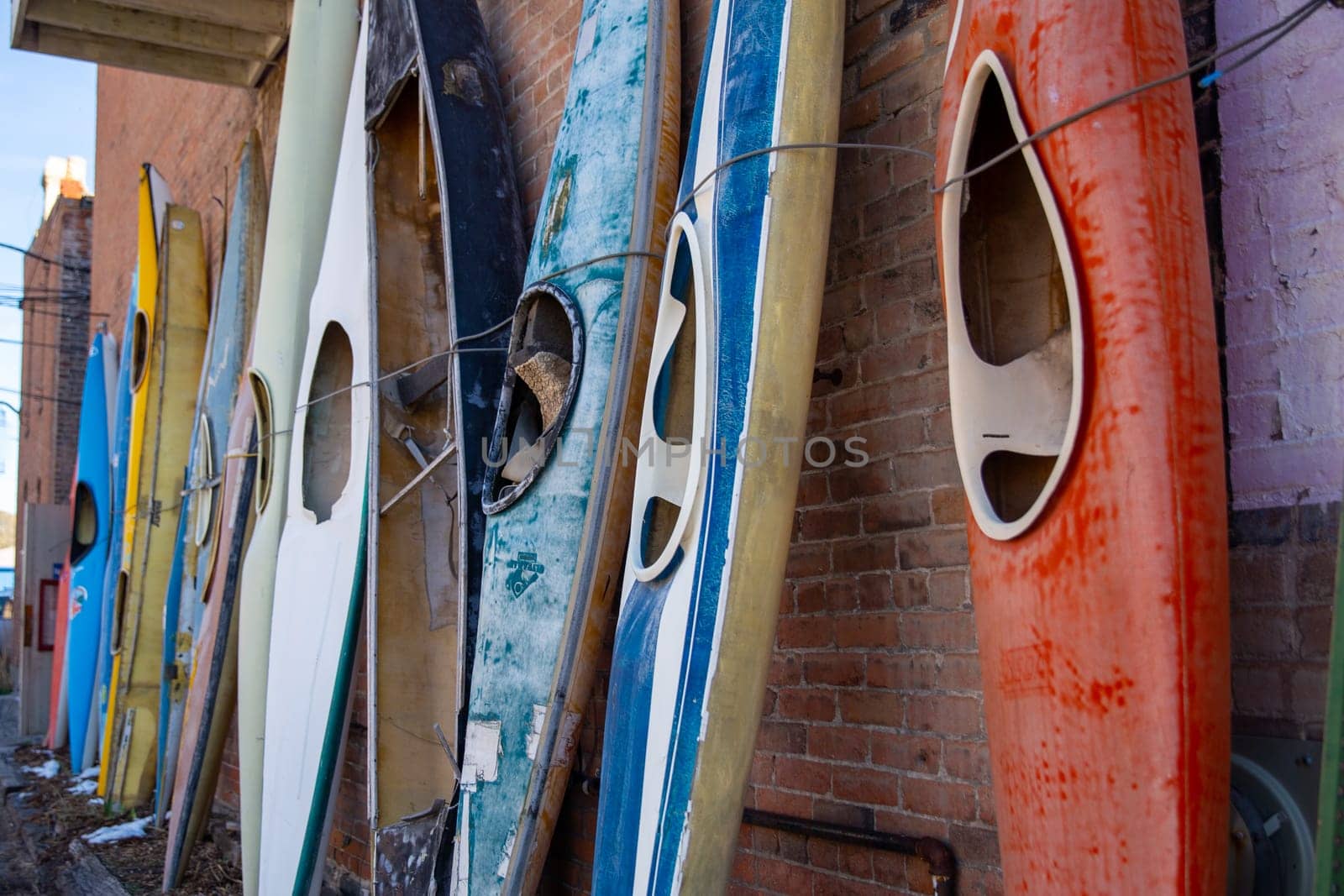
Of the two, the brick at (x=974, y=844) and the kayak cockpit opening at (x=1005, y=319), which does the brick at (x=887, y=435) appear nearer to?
Answer: the kayak cockpit opening at (x=1005, y=319)

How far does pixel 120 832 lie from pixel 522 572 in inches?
126

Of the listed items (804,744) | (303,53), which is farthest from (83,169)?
(804,744)

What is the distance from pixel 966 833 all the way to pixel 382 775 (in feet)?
5.12

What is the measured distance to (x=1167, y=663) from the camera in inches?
50.3

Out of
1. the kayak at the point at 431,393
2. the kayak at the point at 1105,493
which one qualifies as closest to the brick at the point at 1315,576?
the kayak at the point at 1105,493

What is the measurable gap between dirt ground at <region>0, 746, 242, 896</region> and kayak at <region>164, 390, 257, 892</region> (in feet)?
0.46

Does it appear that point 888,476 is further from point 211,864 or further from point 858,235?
point 211,864

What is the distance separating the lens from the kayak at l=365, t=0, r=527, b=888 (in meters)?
2.77

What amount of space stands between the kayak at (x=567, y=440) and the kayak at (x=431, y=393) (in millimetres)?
204

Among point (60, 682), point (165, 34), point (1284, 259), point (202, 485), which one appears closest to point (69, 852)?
point (202, 485)

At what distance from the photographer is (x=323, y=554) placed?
3.15 metres

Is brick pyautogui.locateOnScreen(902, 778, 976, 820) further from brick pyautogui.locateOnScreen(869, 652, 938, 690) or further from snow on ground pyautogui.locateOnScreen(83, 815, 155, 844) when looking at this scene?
snow on ground pyautogui.locateOnScreen(83, 815, 155, 844)

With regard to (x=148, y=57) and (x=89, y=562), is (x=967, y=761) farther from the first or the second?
(x=89, y=562)

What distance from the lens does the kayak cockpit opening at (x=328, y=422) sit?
344 centimetres
